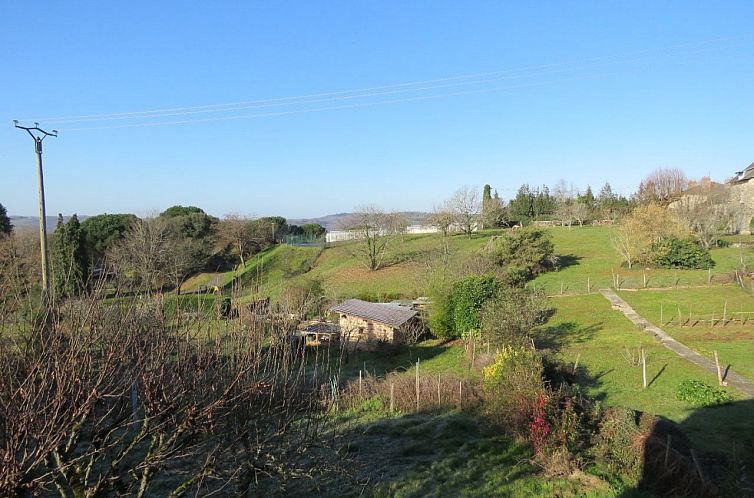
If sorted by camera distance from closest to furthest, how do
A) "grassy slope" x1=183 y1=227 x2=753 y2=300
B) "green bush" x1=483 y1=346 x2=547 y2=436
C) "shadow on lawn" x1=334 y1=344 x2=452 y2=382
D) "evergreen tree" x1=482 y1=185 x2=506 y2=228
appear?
1. "green bush" x1=483 y1=346 x2=547 y2=436
2. "shadow on lawn" x1=334 y1=344 x2=452 y2=382
3. "grassy slope" x1=183 y1=227 x2=753 y2=300
4. "evergreen tree" x1=482 y1=185 x2=506 y2=228

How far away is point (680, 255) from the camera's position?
33.5 metres

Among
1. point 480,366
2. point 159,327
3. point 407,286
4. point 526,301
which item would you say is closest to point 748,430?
point 480,366

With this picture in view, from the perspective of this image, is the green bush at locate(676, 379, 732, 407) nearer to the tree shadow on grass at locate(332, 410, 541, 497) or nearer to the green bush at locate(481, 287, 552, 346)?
the green bush at locate(481, 287, 552, 346)

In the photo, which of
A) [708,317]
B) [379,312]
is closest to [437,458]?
[379,312]

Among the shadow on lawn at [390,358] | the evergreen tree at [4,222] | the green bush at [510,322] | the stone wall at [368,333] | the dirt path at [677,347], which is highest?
the evergreen tree at [4,222]

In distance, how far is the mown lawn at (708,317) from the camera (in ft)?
54.2

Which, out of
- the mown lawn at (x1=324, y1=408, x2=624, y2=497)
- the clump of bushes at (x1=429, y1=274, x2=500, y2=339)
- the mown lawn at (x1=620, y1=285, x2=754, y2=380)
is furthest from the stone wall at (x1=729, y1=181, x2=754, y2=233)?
the mown lawn at (x1=324, y1=408, x2=624, y2=497)

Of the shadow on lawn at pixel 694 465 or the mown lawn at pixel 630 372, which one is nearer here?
the shadow on lawn at pixel 694 465

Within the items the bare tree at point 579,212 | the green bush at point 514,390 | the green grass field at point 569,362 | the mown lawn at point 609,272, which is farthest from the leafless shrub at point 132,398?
the bare tree at point 579,212

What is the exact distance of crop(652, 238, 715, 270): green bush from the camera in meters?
33.1

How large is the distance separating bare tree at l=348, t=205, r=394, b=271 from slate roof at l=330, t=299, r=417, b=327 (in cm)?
1640

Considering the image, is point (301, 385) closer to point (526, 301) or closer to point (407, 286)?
point (526, 301)

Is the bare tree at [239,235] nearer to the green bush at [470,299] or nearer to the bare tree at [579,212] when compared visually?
the green bush at [470,299]

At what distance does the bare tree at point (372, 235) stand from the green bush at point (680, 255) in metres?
21.0
